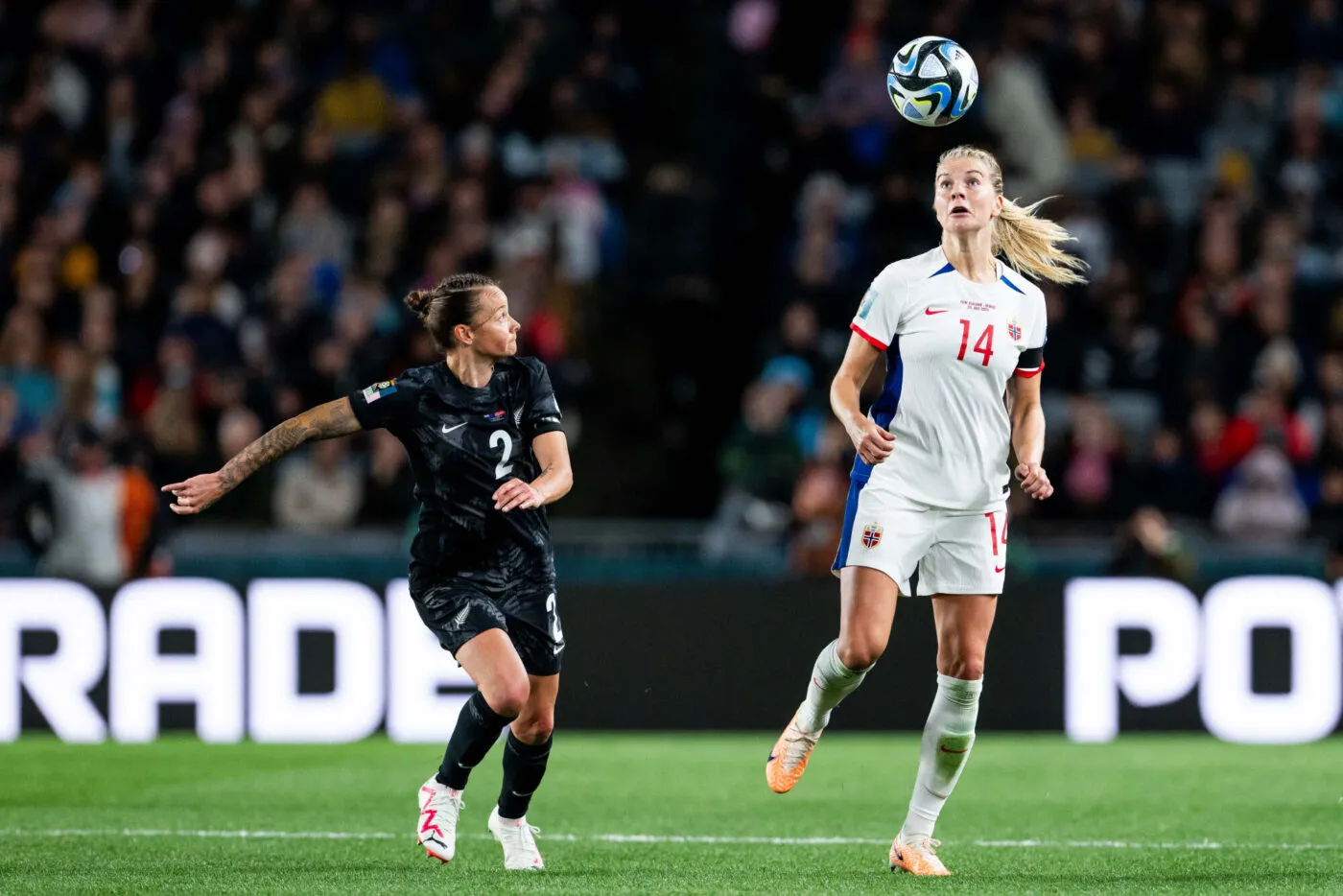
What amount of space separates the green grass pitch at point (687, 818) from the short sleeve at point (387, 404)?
1.58m

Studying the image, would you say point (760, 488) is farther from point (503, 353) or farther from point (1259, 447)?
point (503, 353)

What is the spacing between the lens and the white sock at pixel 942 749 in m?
7.62

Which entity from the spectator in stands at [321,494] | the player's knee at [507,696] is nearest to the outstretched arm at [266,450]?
the player's knee at [507,696]

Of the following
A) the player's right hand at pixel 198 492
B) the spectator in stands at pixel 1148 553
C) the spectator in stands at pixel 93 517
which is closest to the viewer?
the player's right hand at pixel 198 492

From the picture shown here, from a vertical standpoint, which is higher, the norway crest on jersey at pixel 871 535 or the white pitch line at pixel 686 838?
the norway crest on jersey at pixel 871 535

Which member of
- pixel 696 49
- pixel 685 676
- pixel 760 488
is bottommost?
pixel 685 676

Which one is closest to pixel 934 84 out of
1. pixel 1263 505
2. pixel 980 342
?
pixel 980 342

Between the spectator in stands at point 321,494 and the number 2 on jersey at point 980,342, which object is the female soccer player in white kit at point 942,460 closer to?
the number 2 on jersey at point 980,342

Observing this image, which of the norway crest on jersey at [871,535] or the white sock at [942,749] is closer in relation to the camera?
the norway crest on jersey at [871,535]

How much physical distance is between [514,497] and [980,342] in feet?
5.68

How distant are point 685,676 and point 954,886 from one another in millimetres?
6713

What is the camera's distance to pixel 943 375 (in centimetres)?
753

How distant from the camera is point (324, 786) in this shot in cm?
1083

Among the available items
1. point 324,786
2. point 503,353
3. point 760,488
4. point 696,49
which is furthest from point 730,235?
point 503,353
